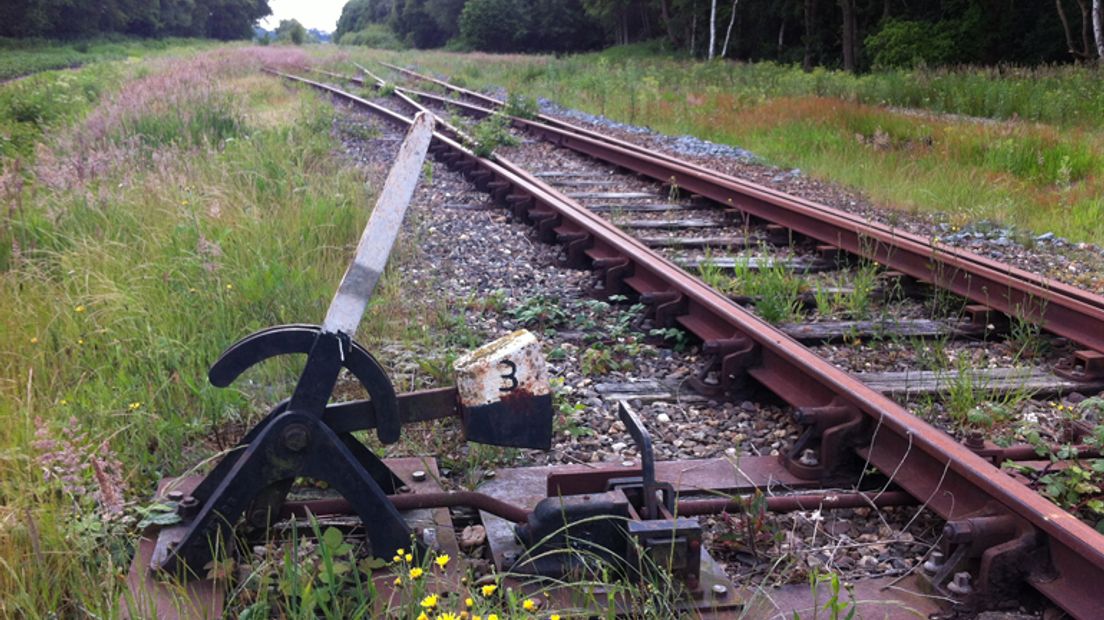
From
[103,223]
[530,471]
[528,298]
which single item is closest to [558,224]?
[528,298]

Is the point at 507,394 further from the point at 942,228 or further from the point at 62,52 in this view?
the point at 62,52

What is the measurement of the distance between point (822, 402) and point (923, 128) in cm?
813

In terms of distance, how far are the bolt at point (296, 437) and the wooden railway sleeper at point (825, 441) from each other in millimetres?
1459

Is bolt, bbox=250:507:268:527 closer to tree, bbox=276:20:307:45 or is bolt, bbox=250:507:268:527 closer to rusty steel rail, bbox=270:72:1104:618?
rusty steel rail, bbox=270:72:1104:618

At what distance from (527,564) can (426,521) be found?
1.32 ft

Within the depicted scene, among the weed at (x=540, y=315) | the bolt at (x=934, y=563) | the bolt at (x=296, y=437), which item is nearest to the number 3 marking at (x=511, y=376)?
the bolt at (x=296, y=437)

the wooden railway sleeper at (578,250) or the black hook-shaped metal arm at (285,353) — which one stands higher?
the black hook-shaped metal arm at (285,353)

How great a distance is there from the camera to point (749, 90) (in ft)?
49.7

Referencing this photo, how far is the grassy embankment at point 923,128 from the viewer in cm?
738

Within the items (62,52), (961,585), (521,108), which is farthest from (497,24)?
(961,585)

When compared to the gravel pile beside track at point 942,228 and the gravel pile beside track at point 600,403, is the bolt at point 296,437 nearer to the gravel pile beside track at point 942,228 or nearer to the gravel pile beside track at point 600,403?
the gravel pile beside track at point 600,403

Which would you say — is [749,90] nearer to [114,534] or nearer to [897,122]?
[897,122]

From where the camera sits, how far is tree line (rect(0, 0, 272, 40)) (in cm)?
5641

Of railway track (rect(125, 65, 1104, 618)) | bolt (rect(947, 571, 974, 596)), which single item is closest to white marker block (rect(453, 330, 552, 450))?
railway track (rect(125, 65, 1104, 618))
